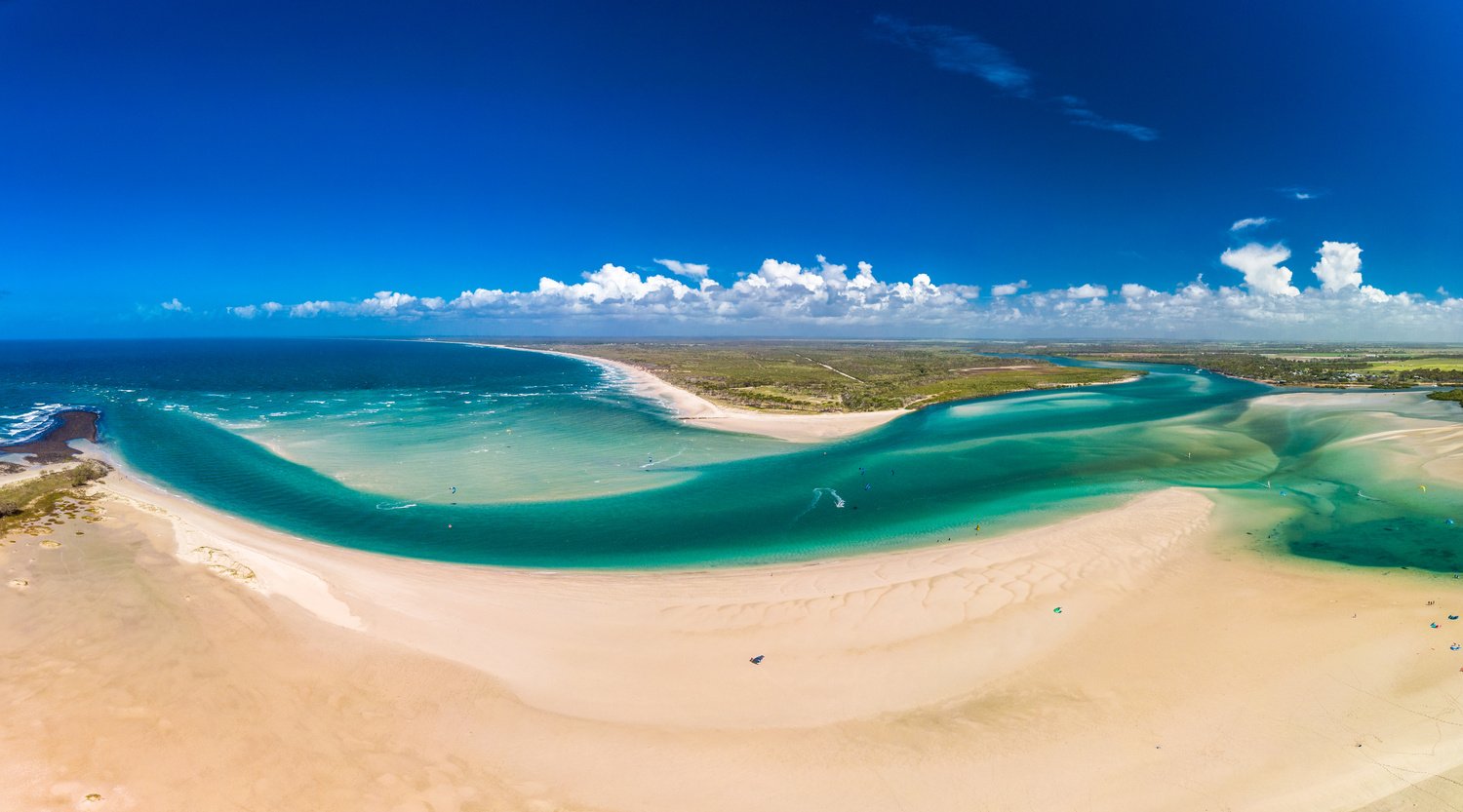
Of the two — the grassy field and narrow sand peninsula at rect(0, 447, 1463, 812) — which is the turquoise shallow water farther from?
the grassy field

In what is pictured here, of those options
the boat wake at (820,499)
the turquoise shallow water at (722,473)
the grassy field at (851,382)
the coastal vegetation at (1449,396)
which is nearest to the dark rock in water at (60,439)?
the turquoise shallow water at (722,473)

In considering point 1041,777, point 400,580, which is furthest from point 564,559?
point 1041,777

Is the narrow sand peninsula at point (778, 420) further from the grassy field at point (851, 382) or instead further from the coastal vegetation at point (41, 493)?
the coastal vegetation at point (41, 493)

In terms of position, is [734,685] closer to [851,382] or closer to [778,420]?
[778,420]

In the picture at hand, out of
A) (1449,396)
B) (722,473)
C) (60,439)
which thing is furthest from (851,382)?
(60,439)

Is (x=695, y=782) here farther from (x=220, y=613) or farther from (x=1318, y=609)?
(x=1318, y=609)

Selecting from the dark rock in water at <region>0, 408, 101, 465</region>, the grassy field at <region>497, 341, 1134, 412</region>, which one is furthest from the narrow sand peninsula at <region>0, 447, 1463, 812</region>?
the grassy field at <region>497, 341, 1134, 412</region>
